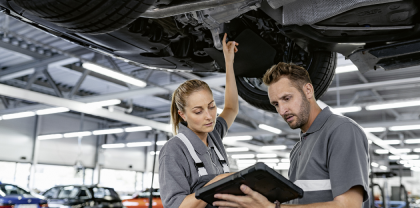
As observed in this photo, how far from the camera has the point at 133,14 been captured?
157cm

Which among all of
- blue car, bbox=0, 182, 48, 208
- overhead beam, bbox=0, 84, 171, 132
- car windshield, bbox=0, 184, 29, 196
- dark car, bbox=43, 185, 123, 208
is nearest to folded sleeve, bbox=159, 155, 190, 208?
blue car, bbox=0, 182, 48, 208

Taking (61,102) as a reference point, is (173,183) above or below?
below

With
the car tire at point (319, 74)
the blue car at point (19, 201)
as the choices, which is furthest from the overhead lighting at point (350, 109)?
the blue car at point (19, 201)

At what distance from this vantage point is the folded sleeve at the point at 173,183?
1.44 metres

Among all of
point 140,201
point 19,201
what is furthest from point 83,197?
point 19,201

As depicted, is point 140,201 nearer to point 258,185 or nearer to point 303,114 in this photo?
point 303,114

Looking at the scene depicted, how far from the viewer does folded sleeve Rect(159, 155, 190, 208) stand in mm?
1438

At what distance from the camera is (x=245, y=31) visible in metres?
2.41

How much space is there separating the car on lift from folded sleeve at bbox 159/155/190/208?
25.5 inches

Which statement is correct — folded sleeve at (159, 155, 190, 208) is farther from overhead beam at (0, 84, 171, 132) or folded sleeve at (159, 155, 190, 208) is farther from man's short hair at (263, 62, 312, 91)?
overhead beam at (0, 84, 171, 132)

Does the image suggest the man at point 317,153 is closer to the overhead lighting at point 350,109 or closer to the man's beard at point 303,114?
the man's beard at point 303,114

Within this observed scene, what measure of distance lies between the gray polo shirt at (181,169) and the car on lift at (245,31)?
0.59m

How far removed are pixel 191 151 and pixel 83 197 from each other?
776 centimetres

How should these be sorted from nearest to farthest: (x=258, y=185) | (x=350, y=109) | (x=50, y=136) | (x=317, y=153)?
(x=258, y=185) → (x=317, y=153) → (x=350, y=109) → (x=50, y=136)
